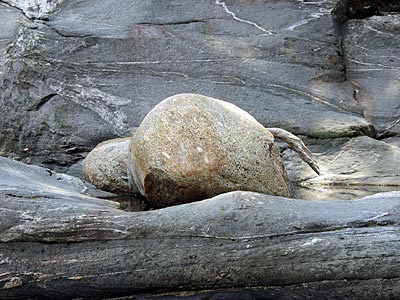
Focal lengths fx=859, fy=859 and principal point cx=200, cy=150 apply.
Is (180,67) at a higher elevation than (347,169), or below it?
higher

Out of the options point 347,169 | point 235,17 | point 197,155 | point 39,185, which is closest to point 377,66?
point 235,17

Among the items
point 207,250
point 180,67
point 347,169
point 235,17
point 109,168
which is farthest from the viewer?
point 235,17

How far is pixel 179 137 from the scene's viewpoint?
16.3 ft

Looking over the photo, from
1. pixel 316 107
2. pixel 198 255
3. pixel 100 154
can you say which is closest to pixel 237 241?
pixel 198 255

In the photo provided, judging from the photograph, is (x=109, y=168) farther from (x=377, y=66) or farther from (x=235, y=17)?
(x=377, y=66)

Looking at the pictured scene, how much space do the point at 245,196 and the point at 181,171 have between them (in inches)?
31.9

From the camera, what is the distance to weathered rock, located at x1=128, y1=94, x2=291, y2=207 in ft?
16.1

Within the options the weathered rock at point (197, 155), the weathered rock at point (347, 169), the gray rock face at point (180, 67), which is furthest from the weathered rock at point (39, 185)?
the weathered rock at point (347, 169)

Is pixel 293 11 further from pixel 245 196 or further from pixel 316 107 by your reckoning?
pixel 245 196

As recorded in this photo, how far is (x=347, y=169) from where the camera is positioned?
6.08m

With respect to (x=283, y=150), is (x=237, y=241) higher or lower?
higher

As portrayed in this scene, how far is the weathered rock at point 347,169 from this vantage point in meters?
5.59

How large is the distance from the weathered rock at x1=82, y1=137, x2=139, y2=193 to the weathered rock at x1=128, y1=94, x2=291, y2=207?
17.5 inches

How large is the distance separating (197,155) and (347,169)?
156cm
